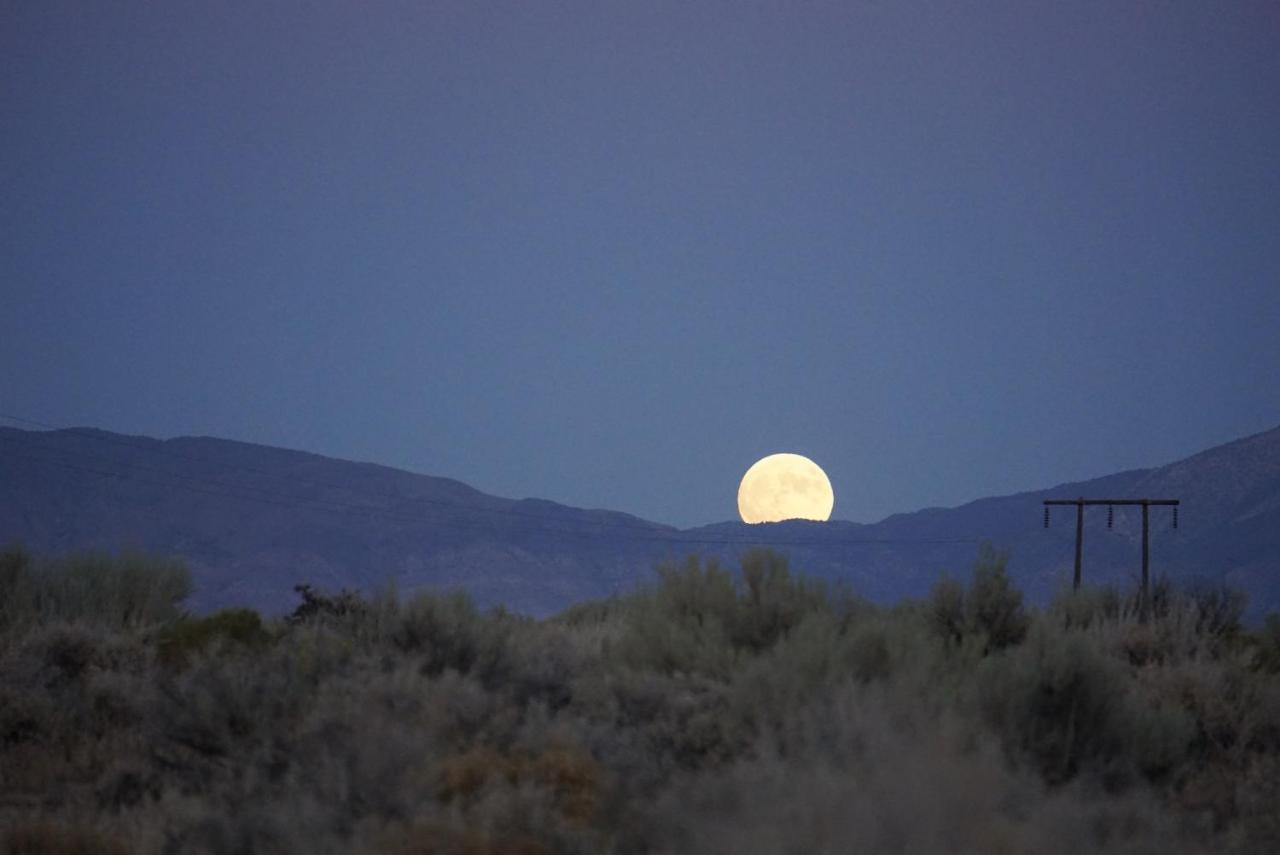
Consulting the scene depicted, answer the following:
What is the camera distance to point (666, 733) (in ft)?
31.3

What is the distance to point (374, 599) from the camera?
1570 cm

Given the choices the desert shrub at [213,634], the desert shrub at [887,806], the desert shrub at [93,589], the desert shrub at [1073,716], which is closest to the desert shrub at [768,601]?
the desert shrub at [1073,716]

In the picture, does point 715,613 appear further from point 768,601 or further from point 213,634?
point 213,634

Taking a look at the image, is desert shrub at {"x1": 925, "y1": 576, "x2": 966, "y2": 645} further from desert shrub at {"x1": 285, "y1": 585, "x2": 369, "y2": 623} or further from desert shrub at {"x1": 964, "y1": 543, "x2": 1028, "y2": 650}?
desert shrub at {"x1": 285, "y1": 585, "x2": 369, "y2": 623}

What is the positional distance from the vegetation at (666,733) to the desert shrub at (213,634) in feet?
0.40

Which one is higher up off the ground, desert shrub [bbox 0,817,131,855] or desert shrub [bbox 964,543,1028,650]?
desert shrub [bbox 964,543,1028,650]

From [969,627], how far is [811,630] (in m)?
4.00

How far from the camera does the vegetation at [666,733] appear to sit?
6629 millimetres

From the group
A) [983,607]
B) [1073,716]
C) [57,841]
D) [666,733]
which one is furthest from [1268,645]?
[57,841]

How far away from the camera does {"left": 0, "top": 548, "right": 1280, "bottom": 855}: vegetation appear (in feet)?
21.7

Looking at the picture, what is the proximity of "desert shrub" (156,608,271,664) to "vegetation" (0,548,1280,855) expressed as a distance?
0.12 metres

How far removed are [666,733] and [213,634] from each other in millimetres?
8030

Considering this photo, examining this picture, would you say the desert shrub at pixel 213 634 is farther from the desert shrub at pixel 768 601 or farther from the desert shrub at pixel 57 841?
→ the desert shrub at pixel 57 841

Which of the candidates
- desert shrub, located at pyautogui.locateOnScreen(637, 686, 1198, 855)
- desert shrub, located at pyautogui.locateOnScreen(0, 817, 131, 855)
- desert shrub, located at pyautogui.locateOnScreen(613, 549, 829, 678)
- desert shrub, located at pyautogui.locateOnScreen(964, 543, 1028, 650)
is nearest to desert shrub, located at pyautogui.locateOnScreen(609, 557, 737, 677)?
desert shrub, located at pyautogui.locateOnScreen(613, 549, 829, 678)
